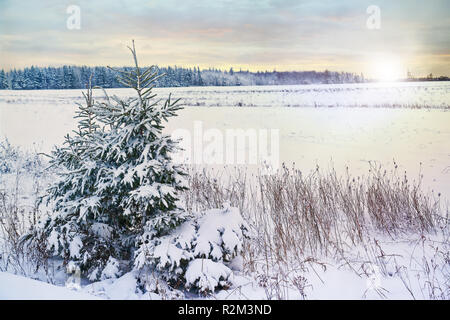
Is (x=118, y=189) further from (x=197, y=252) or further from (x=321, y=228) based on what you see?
(x=321, y=228)

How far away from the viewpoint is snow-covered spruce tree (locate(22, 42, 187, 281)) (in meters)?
3.16

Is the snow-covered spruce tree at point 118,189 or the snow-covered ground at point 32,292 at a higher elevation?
the snow-covered spruce tree at point 118,189

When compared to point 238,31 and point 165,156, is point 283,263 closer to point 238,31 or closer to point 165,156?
point 165,156

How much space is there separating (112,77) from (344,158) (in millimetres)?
10123

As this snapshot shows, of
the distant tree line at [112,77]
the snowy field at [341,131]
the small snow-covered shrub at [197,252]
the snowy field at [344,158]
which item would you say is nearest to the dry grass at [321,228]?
the snowy field at [344,158]

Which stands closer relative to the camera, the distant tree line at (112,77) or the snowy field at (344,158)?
the snowy field at (344,158)

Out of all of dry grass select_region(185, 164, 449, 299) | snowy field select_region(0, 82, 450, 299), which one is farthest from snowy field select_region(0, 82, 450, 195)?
dry grass select_region(185, 164, 449, 299)

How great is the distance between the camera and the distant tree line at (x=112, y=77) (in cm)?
1884

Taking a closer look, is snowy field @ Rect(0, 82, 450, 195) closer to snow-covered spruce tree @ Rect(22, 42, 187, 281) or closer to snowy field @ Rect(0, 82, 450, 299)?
snowy field @ Rect(0, 82, 450, 299)

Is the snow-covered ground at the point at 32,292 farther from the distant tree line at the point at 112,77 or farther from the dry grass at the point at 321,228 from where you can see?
the distant tree line at the point at 112,77

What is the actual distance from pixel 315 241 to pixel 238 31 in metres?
6.73

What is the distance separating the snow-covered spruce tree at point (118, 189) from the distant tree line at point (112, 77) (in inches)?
441

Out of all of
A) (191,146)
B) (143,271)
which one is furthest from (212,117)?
(143,271)

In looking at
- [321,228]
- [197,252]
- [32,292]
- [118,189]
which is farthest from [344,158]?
[32,292]
